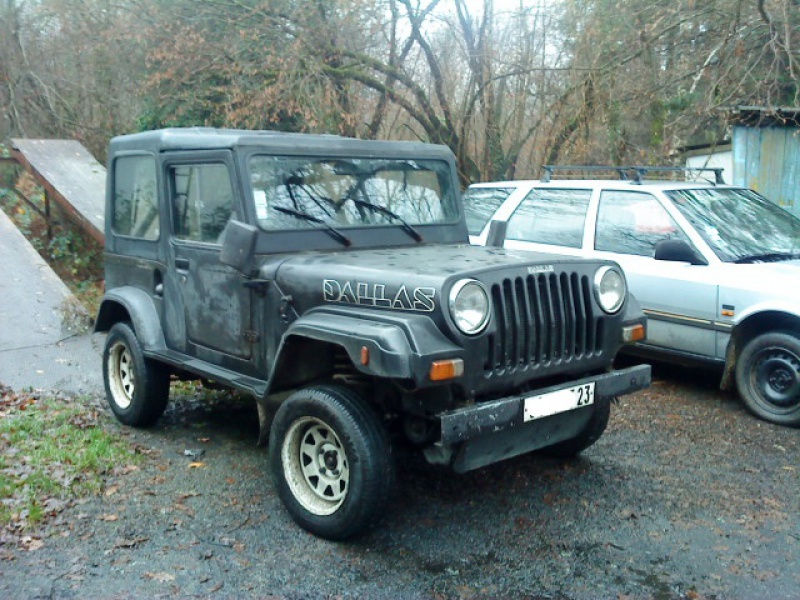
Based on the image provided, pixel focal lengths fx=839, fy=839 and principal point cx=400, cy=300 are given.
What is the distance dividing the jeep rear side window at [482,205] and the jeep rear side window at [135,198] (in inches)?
132

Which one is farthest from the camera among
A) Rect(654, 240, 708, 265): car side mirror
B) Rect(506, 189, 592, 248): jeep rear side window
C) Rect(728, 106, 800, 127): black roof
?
Rect(728, 106, 800, 127): black roof

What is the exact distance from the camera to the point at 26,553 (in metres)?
4.14

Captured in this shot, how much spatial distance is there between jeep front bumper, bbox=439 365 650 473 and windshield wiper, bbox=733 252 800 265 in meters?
2.39

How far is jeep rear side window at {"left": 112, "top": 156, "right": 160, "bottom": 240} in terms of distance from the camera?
584 cm

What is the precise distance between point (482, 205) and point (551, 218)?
903mm

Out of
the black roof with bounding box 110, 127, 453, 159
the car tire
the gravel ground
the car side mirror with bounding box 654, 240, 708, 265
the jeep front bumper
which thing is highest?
the black roof with bounding box 110, 127, 453, 159

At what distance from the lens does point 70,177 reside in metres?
12.1

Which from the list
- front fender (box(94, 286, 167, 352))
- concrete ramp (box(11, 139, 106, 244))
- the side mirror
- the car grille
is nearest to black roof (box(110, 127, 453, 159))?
the side mirror

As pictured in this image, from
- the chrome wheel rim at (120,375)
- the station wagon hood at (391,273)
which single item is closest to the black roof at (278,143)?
the station wagon hood at (391,273)

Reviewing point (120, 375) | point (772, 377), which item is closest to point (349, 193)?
point (120, 375)

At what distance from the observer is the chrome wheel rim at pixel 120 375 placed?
621cm

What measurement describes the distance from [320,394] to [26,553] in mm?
1635

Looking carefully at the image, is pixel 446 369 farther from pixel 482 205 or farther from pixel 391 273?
pixel 482 205

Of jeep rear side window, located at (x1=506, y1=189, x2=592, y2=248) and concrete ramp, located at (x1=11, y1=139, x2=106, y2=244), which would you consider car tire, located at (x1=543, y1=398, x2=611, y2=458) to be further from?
concrete ramp, located at (x1=11, y1=139, x2=106, y2=244)
